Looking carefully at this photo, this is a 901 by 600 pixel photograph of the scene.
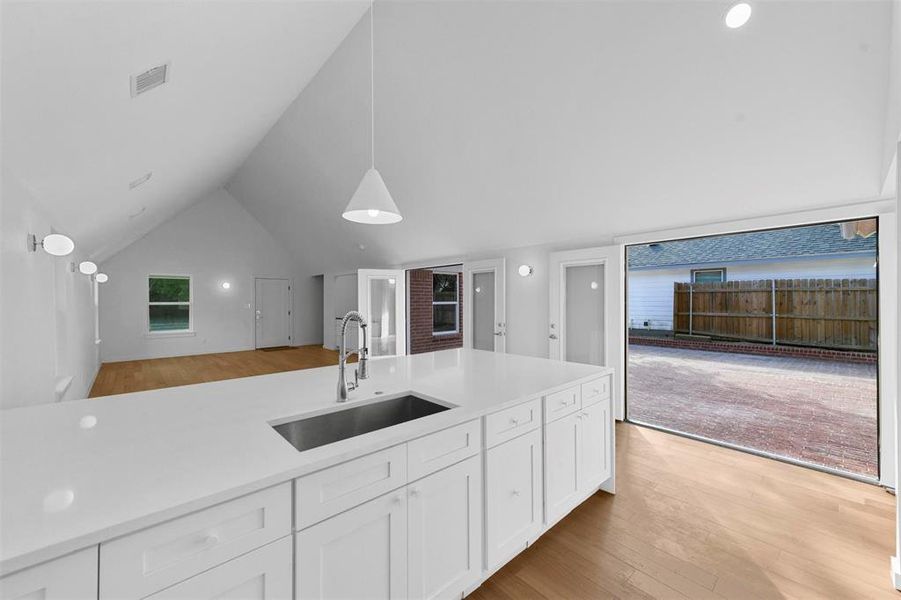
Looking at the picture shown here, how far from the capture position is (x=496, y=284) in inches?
209

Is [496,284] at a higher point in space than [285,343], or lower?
higher

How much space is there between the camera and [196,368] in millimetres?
6766

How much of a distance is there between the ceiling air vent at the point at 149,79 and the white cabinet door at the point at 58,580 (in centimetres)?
214

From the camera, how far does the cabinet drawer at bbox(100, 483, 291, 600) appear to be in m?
0.84

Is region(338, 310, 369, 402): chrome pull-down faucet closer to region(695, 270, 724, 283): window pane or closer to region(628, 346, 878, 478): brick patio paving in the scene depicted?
region(628, 346, 878, 478): brick patio paving

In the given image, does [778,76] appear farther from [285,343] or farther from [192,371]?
[285,343]

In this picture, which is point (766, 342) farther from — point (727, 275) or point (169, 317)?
point (169, 317)

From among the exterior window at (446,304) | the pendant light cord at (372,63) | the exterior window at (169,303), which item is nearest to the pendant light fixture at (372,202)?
the pendant light cord at (372,63)

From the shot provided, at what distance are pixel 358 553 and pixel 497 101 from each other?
10.2 feet

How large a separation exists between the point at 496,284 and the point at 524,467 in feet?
11.8

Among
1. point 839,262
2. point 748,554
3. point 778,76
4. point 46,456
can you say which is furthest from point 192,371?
point 839,262

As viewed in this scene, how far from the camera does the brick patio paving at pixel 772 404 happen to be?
11.0 ft

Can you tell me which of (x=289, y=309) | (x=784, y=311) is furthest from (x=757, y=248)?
(x=289, y=309)

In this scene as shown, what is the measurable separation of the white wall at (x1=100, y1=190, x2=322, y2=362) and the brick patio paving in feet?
26.7
